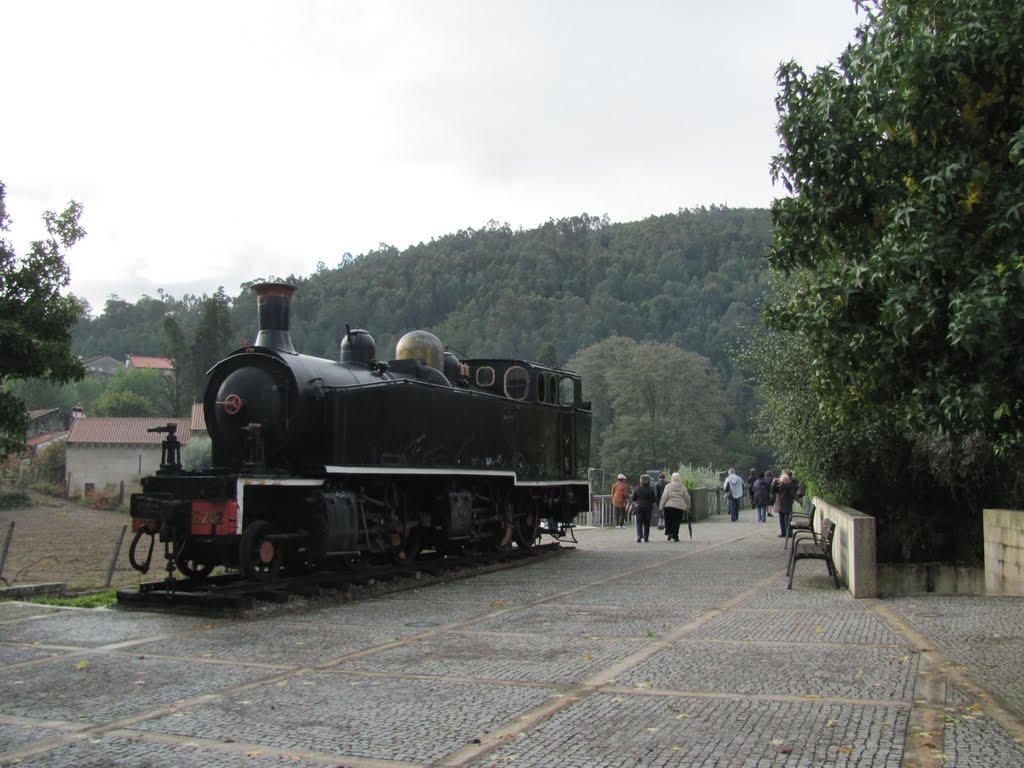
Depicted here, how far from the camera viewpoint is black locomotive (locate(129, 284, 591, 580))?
10656 millimetres

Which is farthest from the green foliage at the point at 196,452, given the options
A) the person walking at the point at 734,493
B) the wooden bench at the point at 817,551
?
the wooden bench at the point at 817,551

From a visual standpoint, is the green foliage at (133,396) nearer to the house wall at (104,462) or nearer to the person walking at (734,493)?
the house wall at (104,462)

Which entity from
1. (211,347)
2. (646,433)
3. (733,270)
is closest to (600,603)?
(646,433)

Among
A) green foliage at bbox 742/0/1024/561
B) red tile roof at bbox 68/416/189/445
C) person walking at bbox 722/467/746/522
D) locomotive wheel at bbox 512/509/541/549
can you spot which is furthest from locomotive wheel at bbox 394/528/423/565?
red tile roof at bbox 68/416/189/445

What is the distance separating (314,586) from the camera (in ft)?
37.1

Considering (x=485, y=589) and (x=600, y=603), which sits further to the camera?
(x=485, y=589)

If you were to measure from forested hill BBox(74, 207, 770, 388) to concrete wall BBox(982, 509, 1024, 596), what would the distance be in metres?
57.2

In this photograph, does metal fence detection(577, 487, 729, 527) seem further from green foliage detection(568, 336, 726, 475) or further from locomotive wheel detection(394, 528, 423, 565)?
green foliage detection(568, 336, 726, 475)

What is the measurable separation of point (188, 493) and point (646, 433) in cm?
5707

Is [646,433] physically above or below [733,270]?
below

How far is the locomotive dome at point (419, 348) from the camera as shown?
14.9 meters

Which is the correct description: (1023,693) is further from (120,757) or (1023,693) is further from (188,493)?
(188,493)

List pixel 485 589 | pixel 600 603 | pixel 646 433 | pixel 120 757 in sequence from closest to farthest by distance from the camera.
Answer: pixel 120 757 → pixel 600 603 → pixel 485 589 → pixel 646 433

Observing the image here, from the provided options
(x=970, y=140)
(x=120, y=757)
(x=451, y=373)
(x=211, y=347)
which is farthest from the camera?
(x=211, y=347)
